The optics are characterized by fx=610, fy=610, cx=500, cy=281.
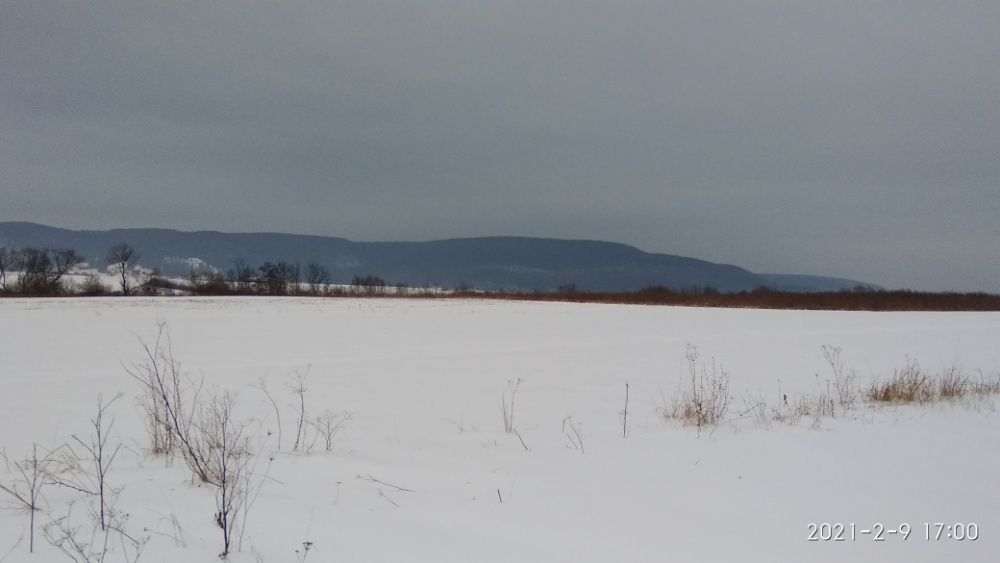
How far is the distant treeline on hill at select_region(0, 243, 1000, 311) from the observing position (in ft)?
186

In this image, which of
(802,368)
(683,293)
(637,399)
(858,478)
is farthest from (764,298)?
(858,478)

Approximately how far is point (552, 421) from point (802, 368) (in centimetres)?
935

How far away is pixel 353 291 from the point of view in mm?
81625

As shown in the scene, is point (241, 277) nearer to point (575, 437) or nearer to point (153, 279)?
point (153, 279)

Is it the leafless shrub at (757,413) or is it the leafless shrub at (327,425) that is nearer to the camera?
the leafless shrub at (327,425)

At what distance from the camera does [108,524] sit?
3877mm

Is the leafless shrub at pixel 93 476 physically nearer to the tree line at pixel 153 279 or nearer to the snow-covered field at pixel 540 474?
the snow-covered field at pixel 540 474

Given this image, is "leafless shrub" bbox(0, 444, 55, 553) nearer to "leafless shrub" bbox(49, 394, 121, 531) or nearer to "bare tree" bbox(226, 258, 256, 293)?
"leafless shrub" bbox(49, 394, 121, 531)

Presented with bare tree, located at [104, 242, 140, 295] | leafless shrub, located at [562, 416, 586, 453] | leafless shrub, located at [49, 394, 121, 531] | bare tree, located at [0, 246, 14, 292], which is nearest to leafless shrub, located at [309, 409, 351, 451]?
leafless shrub, located at [49, 394, 121, 531]

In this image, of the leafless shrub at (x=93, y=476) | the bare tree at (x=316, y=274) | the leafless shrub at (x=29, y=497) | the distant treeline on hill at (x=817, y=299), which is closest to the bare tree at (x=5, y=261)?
the bare tree at (x=316, y=274)

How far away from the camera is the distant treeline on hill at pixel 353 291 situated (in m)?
56.6

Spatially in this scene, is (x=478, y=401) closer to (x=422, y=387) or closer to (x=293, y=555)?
(x=422, y=387)

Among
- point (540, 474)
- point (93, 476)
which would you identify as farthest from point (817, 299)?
point (93, 476)

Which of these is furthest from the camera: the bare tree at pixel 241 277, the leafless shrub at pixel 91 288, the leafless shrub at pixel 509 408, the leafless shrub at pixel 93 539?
the bare tree at pixel 241 277
